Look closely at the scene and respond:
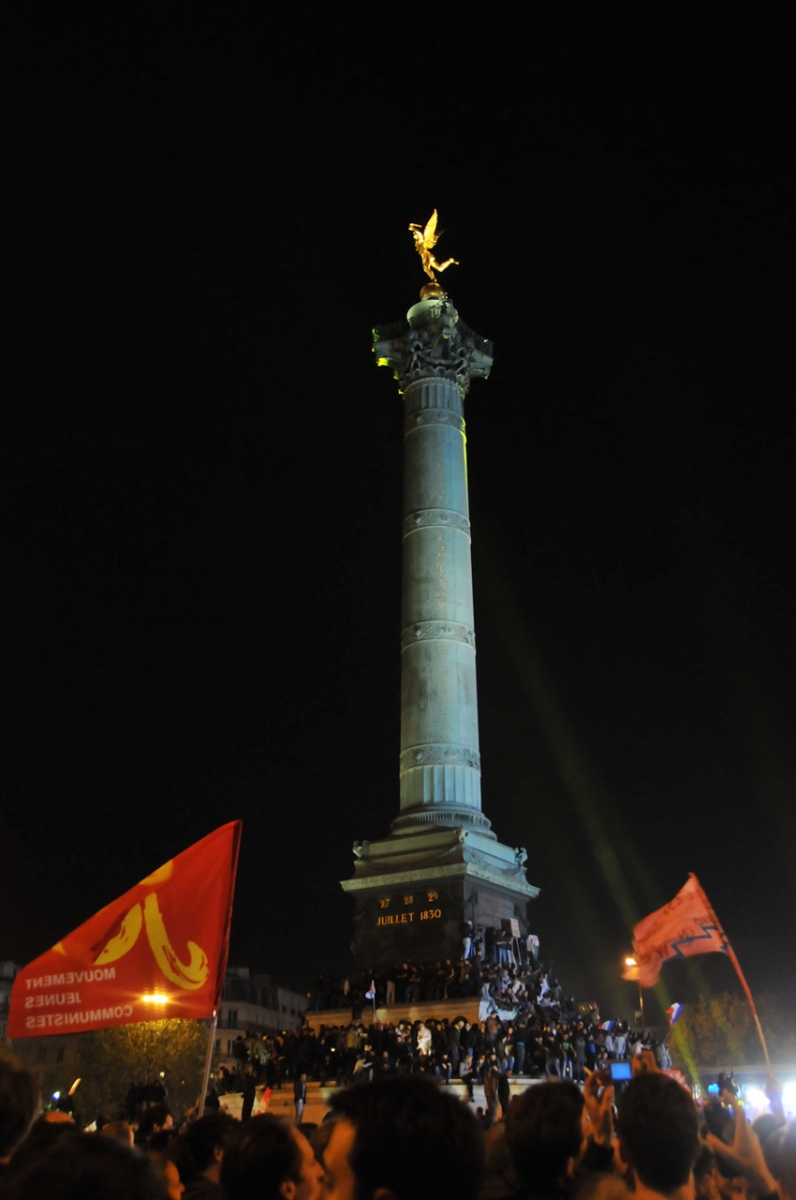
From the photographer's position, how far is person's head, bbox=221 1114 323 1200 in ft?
10.4

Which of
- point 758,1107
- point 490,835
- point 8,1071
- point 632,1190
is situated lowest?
point 632,1190

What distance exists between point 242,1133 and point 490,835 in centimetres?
2392

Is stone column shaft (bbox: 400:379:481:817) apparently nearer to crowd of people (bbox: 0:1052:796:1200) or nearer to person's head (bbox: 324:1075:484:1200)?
crowd of people (bbox: 0:1052:796:1200)

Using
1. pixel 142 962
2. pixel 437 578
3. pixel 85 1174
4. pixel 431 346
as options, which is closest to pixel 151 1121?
pixel 142 962

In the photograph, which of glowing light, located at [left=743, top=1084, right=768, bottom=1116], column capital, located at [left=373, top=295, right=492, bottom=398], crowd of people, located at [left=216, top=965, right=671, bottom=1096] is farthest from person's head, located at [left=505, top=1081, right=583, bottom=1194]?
column capital, located at [left=373, top=295, right=492, bottom=398]

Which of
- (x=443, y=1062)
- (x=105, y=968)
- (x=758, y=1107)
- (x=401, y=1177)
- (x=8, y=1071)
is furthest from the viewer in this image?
(x=443, y=1062)

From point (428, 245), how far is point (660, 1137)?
35054 millimetres

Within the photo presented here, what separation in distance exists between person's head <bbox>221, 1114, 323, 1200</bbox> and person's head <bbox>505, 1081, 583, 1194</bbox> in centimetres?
66

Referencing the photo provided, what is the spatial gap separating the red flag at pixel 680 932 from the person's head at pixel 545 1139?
9788 millimetres

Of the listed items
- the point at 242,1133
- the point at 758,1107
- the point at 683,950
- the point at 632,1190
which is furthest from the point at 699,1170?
the point at 758,1107

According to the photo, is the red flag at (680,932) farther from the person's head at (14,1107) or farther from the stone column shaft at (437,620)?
the stone column shaft at (437,620)

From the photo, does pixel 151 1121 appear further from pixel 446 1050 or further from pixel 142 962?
pixel 446 1050

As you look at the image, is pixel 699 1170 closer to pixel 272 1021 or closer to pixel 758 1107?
pixel 758 1107

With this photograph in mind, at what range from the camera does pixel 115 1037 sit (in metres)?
41.4
